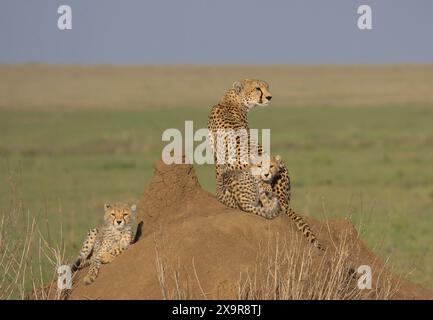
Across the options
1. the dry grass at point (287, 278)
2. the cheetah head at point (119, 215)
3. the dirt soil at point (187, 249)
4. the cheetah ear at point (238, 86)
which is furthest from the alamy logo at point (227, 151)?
the dry grass at point (287, 278)

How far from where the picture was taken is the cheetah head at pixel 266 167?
888 centimetres

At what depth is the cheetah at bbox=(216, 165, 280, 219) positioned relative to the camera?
8.68 metres

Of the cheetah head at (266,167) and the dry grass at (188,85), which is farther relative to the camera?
the dry grass at (188,85)

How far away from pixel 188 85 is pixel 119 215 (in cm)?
7089

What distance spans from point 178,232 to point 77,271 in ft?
3.25

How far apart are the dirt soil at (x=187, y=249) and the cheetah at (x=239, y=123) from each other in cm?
30

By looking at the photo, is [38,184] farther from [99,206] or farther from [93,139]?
[93,139]

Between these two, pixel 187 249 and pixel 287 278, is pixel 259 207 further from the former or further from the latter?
pixel 287 278

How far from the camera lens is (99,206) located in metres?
21.5

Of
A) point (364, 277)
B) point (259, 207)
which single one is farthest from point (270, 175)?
point (364, 277)

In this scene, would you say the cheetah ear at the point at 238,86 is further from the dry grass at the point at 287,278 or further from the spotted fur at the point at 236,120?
the dry grass at the point at 287,278

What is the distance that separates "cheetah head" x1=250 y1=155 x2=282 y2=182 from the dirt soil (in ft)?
1.19

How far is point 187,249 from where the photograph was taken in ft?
26.5
